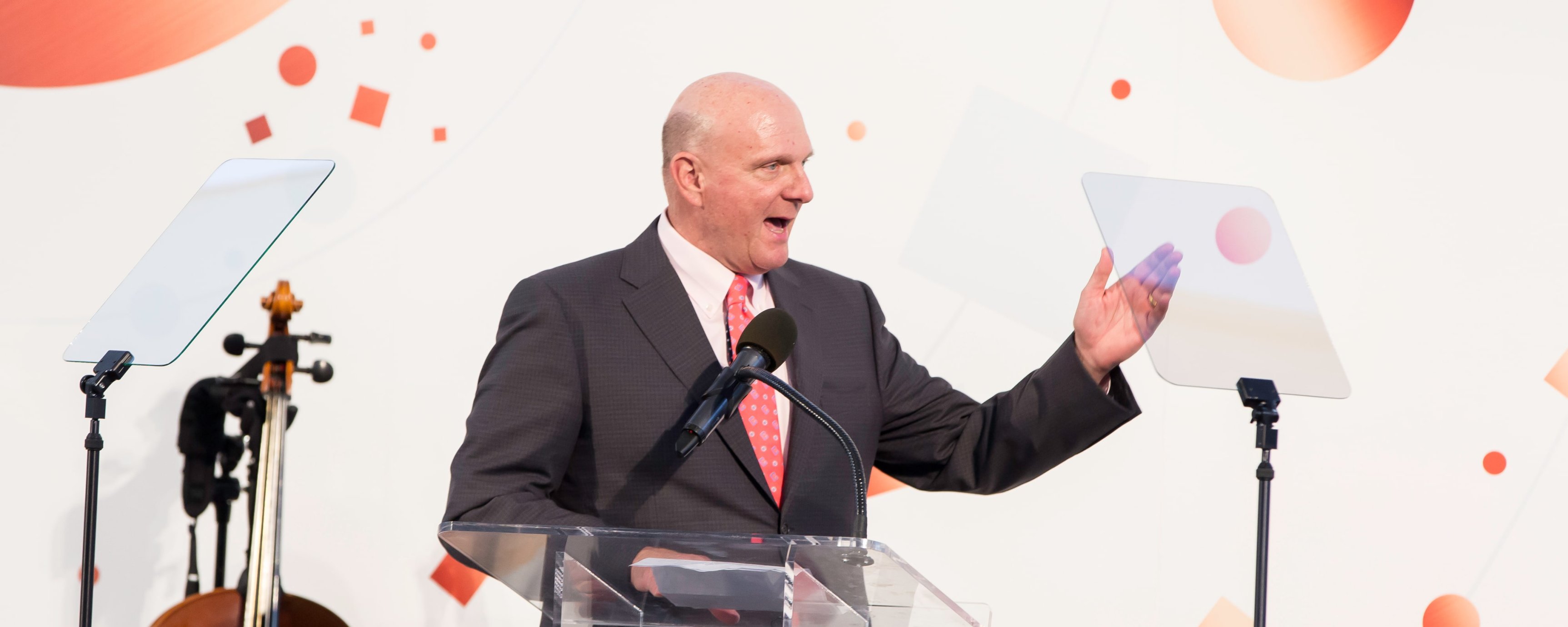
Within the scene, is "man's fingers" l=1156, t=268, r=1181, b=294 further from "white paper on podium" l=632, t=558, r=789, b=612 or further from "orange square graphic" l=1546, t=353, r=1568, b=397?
"orange square graphic" l=1546, t=353, r=1568, b=397

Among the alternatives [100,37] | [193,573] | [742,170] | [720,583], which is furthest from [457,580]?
[720,583]

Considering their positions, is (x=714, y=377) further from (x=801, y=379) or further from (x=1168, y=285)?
(x=1168, y=285)

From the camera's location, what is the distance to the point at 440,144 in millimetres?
2875

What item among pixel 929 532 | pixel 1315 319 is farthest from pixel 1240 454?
pixel 1315 319

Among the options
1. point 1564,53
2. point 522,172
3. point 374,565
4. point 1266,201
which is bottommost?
point 374,565

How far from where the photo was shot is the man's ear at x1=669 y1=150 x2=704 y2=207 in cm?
214

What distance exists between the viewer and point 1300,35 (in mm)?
2947

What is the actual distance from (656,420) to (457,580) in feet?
3.85

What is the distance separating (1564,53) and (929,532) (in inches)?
74.0

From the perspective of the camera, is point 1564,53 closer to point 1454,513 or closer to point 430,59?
point 1454,513

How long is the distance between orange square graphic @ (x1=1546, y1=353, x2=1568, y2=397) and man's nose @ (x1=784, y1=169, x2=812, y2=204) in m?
1.96

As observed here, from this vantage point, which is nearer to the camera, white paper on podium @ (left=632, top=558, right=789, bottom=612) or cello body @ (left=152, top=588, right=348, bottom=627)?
white paper on podium @ (left=632, top=558, right=789, bottom=612)

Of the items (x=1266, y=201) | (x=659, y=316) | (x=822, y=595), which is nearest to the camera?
(x=822, y=595)

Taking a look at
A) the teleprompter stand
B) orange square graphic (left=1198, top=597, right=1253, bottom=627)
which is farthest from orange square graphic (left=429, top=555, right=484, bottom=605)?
orange square graphic (left=1198, top=597, right=1253, bottom=627)
